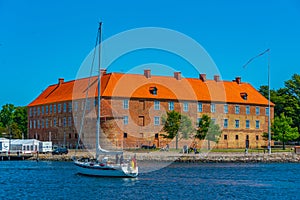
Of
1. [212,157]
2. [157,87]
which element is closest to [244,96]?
[157,87]

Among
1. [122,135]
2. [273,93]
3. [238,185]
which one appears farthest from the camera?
[273,93]

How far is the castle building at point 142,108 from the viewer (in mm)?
81312

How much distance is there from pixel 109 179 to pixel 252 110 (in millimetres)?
53166

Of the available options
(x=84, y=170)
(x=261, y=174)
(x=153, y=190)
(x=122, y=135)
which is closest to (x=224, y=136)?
(x=122, y=135)

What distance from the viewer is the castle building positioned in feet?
267

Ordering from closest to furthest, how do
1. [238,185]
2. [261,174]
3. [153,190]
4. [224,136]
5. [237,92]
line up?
[153,190]
[238,185]
[261,174]
[224,136]
[237,92]

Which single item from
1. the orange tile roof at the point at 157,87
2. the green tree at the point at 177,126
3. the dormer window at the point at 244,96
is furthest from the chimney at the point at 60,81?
the dormer window at the point at 244,96

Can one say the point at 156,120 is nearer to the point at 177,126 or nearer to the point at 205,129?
the point at 177,126

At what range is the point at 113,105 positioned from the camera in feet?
267

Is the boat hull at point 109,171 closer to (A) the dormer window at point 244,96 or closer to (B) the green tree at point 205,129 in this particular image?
(B) the green tree at point 205,129

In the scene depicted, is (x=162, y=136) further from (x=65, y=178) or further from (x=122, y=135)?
(x=65, y=178)

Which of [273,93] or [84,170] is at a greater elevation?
[273,93]

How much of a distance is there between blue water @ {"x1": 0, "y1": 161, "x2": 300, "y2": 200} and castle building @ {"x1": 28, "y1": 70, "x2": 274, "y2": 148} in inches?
1008

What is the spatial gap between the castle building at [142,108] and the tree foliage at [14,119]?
12.2 m
